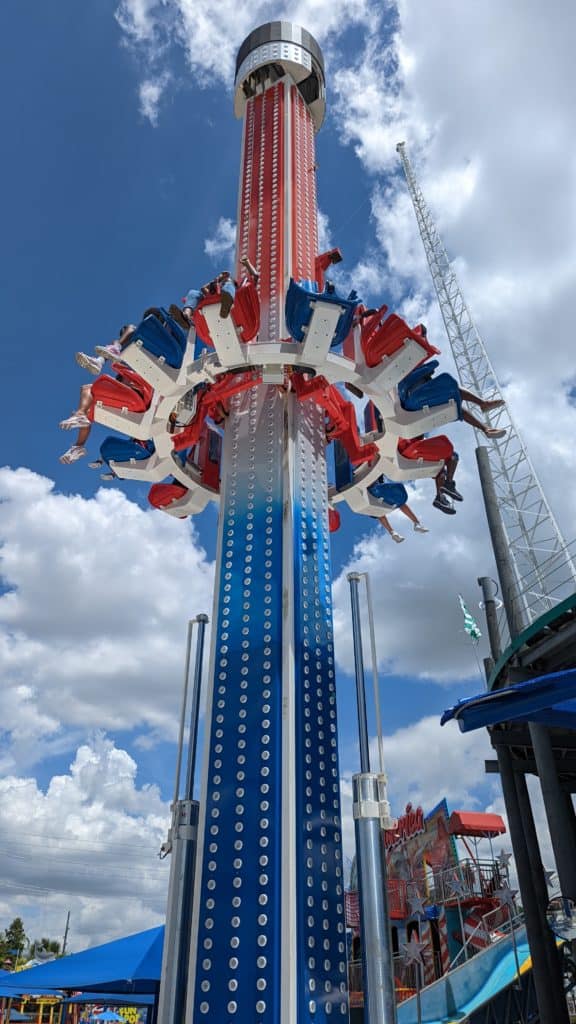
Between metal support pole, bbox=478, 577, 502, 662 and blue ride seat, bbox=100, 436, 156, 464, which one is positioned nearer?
blue ride seat, bbox=100, 436, 156, 464

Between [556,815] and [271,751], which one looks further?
[556,815]

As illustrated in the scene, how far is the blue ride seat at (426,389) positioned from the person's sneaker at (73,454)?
494cm

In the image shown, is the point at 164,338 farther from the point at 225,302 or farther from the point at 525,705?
the point at 525,705

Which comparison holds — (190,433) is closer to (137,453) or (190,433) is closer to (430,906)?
(137,453)

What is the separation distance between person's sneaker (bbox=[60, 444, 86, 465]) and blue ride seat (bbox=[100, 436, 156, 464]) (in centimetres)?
44

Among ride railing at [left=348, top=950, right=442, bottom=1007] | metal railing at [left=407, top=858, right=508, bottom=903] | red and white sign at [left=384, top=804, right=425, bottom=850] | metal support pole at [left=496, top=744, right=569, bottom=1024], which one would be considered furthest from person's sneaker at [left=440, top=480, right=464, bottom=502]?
red and white sign at [left=384, top=804, right=425, bottom=850]

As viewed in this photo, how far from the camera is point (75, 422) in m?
10.3

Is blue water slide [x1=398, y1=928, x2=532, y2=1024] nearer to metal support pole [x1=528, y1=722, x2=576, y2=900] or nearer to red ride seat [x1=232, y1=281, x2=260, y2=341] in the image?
metal support pole [x1=528, y1=722, x2=576, y2=900]

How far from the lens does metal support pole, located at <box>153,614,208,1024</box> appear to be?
7285 mm

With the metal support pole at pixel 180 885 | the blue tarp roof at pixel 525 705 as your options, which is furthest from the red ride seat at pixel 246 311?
the blue tarp roof at pixel 525 705

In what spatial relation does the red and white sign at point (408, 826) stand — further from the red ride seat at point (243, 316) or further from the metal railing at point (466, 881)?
the red ride seat at point (243, 316)

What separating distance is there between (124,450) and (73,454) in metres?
0.83

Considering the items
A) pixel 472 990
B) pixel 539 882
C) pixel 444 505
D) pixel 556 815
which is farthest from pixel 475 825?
pixel 444 505

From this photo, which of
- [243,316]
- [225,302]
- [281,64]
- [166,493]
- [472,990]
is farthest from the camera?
[472,990]
